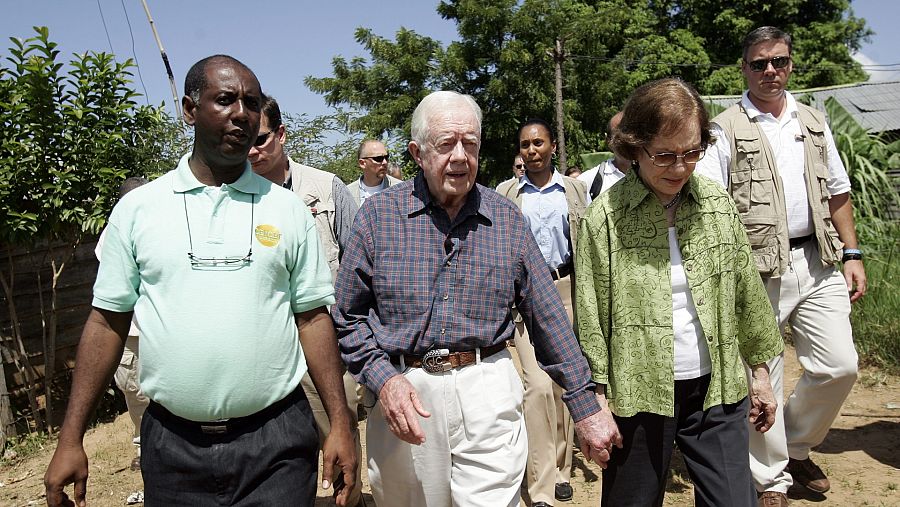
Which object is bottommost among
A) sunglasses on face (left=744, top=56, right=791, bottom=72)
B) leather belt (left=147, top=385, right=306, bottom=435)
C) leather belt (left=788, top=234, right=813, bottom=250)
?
leather belt (left=147, top=385, right=306, bottom=435)

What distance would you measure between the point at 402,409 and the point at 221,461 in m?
0.60

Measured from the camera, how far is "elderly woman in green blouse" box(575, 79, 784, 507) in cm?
270

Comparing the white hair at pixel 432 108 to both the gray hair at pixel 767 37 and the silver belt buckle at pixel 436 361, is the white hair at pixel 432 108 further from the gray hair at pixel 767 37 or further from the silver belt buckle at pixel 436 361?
the gray hair at pixel 767 37

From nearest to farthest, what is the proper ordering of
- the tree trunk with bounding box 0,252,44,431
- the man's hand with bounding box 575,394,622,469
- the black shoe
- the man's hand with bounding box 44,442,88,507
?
the man's hand with bounding box 44,442,88,507 < the man's hand with bounding box 575,394,622,469 < the black shoe < the tree trunk with bounding box 0,252,44,431

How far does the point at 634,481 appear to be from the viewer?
2766 millimetres

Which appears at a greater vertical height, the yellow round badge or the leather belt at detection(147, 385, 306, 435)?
the yellow round badge

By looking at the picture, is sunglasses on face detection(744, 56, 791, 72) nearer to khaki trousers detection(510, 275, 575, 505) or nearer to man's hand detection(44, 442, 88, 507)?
khaki trousers detection(510, 275, 575, 505)

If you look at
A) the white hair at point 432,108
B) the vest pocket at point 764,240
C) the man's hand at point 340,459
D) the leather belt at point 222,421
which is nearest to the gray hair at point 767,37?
the vest pocket at point 764,240

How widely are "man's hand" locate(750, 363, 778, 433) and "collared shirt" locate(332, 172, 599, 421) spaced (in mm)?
721

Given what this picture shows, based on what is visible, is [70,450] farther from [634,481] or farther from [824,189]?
[824,189]

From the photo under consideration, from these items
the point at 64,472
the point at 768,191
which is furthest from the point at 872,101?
the point at 64,472

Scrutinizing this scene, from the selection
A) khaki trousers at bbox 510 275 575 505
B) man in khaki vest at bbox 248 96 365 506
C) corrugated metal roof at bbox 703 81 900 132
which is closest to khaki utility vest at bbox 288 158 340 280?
man in khaki vest at bbox 248 96 365 506

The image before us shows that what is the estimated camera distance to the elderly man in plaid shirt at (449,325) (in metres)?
2.69

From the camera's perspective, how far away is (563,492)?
4.69 meters
